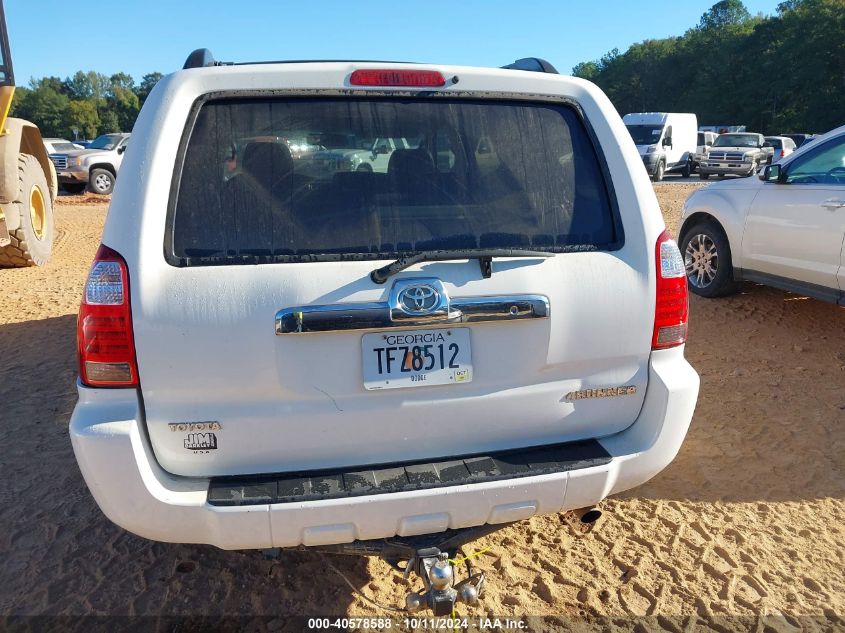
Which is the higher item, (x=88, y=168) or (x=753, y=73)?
(x=753, y=73)

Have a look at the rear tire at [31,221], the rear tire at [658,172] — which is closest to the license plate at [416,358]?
the rear tire at [31,221]

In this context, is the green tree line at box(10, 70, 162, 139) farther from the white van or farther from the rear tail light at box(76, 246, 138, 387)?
the rear tail light at box(76, 246, 138, 387)

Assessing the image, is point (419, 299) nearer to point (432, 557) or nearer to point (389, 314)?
point (389, 314)

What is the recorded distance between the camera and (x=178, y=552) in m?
3.05

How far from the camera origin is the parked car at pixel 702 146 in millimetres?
28556

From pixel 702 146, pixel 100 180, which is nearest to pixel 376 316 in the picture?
pixel 100 180

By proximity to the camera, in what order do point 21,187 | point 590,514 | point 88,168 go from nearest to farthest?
point 590,514 → point 21,187 → point 88,168

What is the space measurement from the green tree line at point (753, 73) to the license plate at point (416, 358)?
5812cm

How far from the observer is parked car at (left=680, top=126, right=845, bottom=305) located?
5.41 meters

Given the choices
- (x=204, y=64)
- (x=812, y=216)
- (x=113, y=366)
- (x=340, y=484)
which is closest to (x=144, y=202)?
(x=113, y=366)

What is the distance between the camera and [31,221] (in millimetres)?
8500

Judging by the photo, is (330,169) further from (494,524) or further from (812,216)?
(812,216)

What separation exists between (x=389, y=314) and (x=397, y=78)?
88 cm

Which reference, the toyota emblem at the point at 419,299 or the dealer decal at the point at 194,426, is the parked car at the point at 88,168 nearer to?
the dealer decal at the point at 194,426
